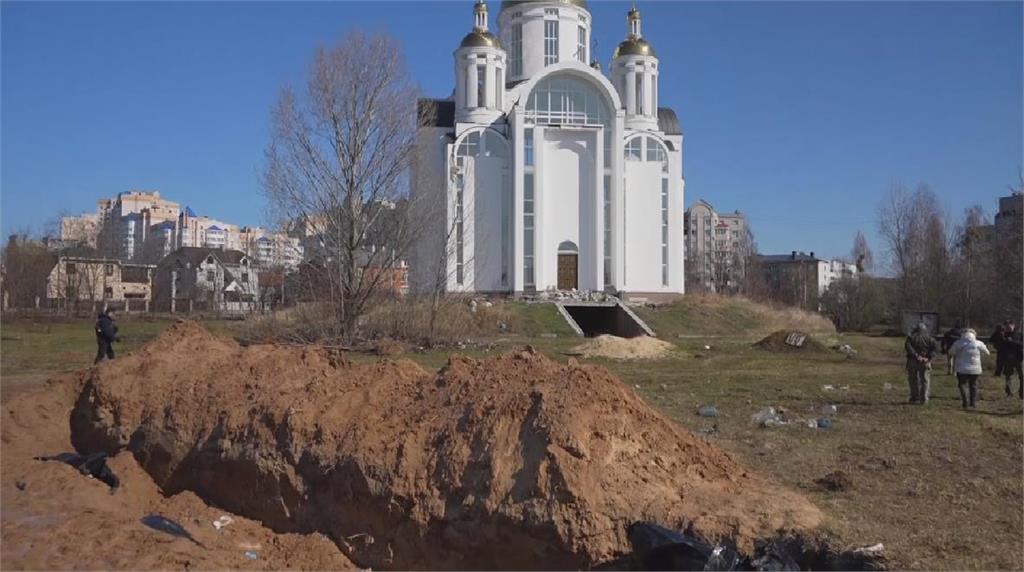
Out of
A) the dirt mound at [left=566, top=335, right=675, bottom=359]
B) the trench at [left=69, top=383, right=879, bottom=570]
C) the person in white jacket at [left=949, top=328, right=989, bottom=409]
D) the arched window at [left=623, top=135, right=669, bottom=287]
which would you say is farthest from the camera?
the arched window at [left=623, top=135, right=669, bottom=287]

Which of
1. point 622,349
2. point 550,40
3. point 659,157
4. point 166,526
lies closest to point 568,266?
point 659,157

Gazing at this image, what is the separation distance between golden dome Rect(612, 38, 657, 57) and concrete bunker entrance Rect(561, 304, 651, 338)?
16.9 meters

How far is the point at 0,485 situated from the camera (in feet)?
29.3

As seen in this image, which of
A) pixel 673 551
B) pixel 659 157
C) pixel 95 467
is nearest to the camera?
pixel 673 551

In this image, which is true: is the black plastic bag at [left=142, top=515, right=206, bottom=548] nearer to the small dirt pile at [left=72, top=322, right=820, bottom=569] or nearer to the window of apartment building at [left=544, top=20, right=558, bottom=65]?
the small dirt pile at [left=72, top=322, right=820, bottom=569]

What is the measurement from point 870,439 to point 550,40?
4366cm

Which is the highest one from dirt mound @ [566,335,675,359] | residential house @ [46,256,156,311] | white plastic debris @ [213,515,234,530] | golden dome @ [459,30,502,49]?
golden dome @ [459,30,502,49]

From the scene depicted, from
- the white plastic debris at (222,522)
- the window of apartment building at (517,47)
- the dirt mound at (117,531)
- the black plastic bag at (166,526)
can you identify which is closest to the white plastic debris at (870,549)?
the dirt mound at (117,531)

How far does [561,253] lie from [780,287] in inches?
2023

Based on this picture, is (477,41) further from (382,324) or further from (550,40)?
(382,324)

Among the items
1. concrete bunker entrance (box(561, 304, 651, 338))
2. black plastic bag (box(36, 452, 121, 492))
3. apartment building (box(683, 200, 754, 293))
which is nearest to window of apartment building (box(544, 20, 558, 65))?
concrete bunker entrance (box(561, 304, 651, 338))

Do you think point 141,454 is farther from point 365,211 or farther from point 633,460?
point 365,211

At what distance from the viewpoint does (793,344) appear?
28.4 meters

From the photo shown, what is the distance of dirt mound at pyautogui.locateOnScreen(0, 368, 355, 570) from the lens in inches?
268
